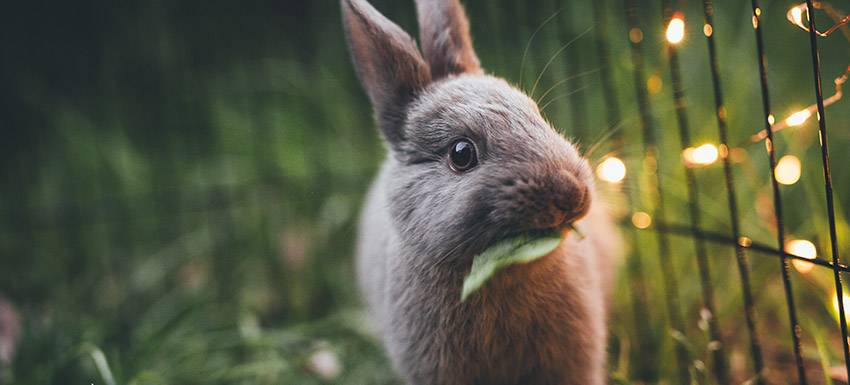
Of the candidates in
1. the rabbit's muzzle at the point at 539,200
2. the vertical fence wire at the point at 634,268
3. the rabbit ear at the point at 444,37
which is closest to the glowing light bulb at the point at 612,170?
the vertical fence wire at the point at 634,268

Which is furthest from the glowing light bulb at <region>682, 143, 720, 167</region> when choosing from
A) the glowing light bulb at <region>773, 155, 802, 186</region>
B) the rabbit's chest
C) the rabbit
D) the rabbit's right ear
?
the rabbit's right ear

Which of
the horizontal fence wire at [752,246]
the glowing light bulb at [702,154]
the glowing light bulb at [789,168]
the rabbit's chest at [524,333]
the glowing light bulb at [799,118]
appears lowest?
the rabbit's chest at [524,333]

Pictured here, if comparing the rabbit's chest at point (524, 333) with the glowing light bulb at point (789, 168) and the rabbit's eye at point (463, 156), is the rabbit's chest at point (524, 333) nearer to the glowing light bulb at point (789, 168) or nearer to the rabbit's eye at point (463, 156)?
the rabbit's eye at point (463, 156)

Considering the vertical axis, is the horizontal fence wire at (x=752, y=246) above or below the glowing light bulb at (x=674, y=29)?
below

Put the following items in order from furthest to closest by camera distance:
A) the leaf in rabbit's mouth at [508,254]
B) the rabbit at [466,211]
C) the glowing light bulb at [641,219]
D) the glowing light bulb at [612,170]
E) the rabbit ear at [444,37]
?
1. the glowing light bulb at [641,219]
2. the glowing light bulb at [612,170]
3. the rabbit ear at [444,37]
4. the rabbit at [466,211]
5. the leaf in rabbit's mouth at [508,254]

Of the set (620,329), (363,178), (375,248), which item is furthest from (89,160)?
(620,329)

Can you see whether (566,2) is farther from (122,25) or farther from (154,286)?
(122,25)
